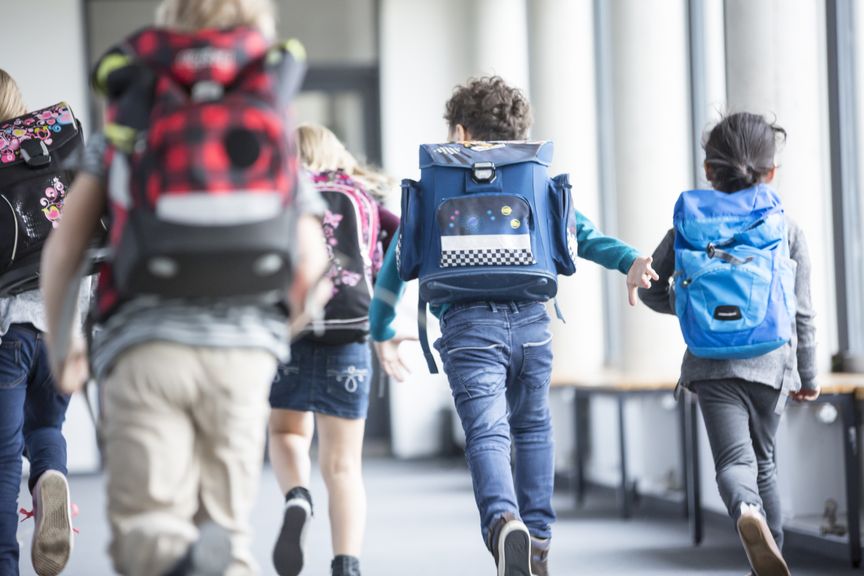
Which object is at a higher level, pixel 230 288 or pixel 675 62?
pixel 675 62

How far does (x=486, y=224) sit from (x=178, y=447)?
5.13 feet

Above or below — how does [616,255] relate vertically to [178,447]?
above

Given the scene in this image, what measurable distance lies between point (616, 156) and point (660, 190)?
0.35 m

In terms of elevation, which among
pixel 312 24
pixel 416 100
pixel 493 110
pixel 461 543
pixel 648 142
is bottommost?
pixel 461 543

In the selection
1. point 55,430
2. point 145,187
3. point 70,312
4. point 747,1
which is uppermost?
point 747,1

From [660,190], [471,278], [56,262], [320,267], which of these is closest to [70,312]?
[56,262]

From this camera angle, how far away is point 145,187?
208cm

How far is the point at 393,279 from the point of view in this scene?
3732 mm

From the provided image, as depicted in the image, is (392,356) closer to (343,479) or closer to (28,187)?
(343,479)

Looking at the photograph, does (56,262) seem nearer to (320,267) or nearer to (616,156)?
(320,267)

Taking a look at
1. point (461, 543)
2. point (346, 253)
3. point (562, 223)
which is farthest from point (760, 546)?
point (461, 543)

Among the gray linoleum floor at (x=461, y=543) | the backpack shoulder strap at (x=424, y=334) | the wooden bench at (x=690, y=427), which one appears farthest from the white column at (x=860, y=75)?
the backpack shoulder strap at (x=424, y=334)

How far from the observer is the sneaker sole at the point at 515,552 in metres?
3.26

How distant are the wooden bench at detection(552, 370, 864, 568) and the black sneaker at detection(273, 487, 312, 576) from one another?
1744 millimetres
